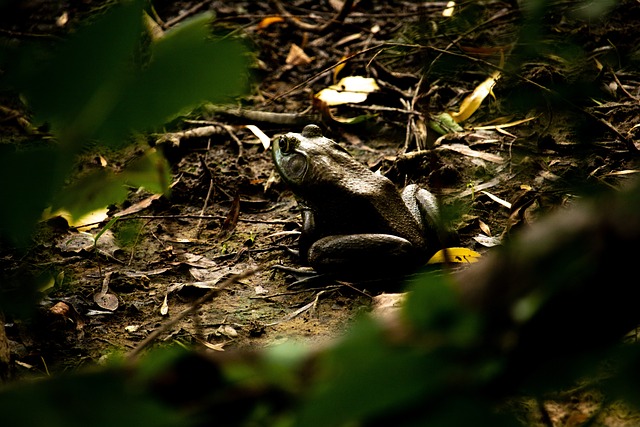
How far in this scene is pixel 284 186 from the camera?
19.2ft

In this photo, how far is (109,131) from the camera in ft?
2.40

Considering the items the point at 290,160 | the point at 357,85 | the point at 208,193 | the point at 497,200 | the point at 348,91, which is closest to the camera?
the point at 290,160

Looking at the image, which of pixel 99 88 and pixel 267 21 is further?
pixel 267 21

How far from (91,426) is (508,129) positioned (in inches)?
220

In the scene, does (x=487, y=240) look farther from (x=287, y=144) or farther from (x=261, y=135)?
(x=261, y=135)

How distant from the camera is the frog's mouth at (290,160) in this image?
4.84m

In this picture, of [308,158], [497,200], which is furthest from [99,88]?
[497,200]

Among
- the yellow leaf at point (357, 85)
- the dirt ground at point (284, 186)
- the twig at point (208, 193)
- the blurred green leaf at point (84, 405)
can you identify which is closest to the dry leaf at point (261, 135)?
the dirt ground at point (284, 186)

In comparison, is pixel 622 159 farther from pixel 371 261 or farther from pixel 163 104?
pixel 163 104

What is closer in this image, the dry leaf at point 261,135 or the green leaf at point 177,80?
the green leaf at point 177,80

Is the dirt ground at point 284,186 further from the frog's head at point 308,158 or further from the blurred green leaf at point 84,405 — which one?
the blurred green leaf at point 84,405

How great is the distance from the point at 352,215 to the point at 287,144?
744 millimetres

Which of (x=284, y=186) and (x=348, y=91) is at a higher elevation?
(x=348, y=91)

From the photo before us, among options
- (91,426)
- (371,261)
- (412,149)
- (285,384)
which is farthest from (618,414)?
(412,149)
